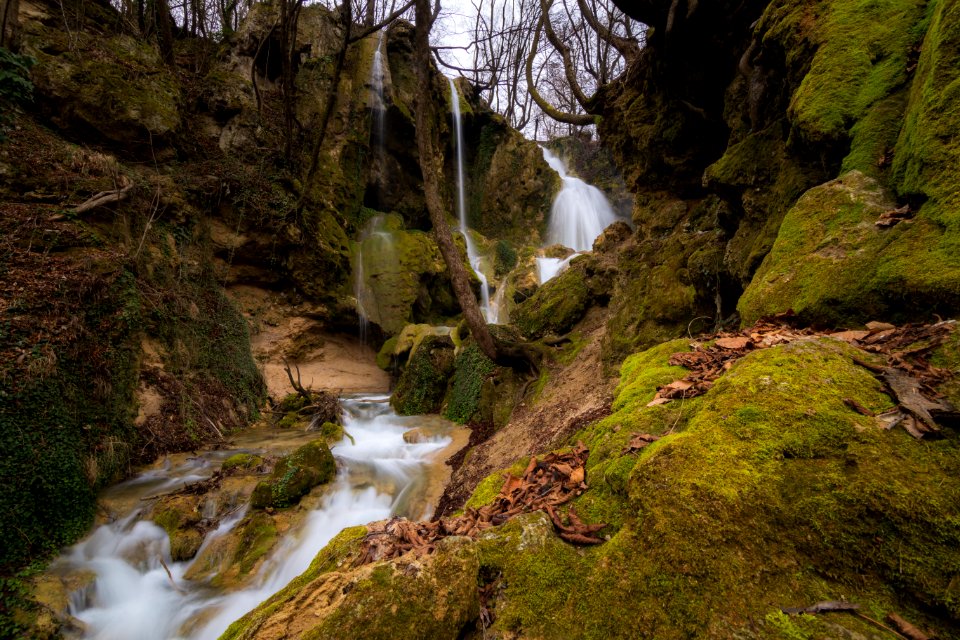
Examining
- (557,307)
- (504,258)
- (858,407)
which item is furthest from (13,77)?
(504,258)

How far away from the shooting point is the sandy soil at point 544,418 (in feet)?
16.7

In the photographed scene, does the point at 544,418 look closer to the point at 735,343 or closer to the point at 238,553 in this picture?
the point at 735,343

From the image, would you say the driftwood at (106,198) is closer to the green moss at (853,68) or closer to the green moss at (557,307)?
the green moss at (557,307)

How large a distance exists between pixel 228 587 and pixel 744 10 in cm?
1102

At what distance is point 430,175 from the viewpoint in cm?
665

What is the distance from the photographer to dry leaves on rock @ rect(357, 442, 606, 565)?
1954mm

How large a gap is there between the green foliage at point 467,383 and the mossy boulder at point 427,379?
0.52 meters

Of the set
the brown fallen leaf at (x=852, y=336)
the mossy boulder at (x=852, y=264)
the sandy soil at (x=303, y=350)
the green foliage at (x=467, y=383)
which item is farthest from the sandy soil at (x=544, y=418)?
the sandy soil at (x=303, y=350)

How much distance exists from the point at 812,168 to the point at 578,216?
23.7 m

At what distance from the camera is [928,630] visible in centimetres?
101

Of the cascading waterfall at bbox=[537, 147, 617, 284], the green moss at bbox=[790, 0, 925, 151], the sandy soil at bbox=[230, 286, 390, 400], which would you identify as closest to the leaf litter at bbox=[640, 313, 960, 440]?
the green moss at bbox=[790, 0, 925, 151]

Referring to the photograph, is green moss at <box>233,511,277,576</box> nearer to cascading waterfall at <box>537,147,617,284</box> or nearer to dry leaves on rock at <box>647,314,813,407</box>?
dry leaves on rock at <box>647,314,813,407</box>

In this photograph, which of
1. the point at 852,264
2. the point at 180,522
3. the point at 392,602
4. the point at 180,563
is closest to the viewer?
the point at 392,602

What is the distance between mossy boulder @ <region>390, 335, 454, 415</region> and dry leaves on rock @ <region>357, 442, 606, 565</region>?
26.7 ft
